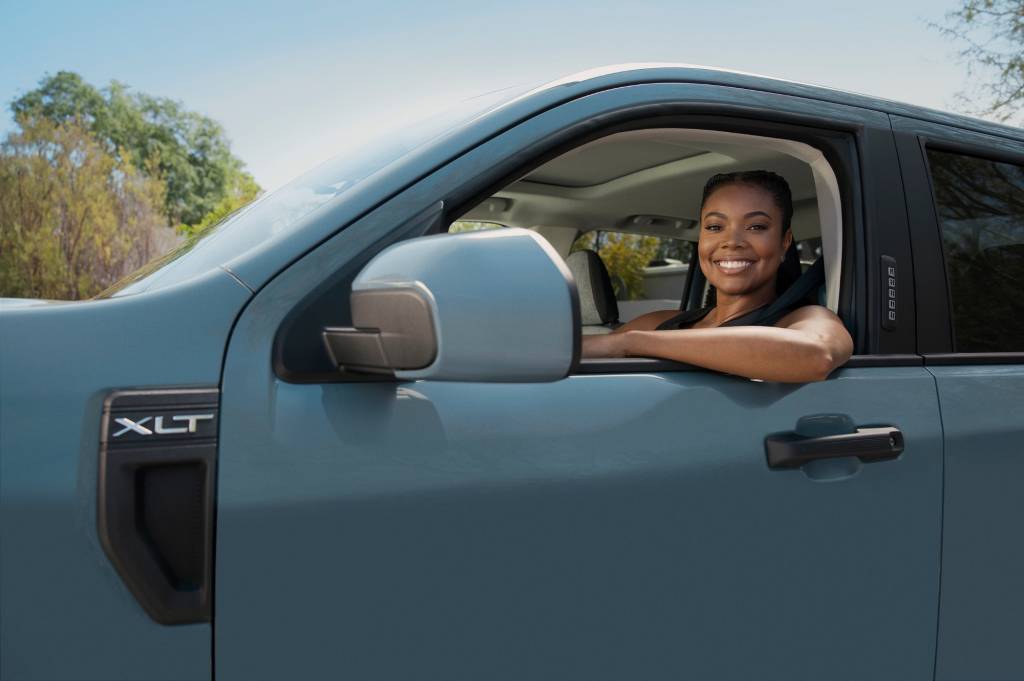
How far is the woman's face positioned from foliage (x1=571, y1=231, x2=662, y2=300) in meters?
1.30

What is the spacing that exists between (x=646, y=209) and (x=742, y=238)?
1273 millimetres

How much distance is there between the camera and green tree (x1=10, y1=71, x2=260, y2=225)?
184 feet

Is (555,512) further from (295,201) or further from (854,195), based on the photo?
(854,195)

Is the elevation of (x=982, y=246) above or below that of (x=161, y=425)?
above

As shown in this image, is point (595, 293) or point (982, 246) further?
point (595, 293)

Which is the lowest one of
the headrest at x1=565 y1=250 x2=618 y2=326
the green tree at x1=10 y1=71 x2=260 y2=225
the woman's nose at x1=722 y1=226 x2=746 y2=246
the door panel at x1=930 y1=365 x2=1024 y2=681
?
the door panel at x1=930 y1=365 x2=1024 y2=681

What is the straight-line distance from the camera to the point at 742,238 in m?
2.20

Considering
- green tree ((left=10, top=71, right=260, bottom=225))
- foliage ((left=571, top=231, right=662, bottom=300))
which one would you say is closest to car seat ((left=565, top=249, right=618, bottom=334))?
foliage ((left=571, top=231, right=662, bottom=300))

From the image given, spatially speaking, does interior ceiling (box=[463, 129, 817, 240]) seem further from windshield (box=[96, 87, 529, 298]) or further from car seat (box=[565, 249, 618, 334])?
windshield (box=[96, 87, 529, 298])

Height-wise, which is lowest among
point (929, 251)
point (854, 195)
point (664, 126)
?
point (929, 251)

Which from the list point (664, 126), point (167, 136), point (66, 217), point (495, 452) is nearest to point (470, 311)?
point (495, 452)

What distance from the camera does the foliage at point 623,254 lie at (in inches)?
148

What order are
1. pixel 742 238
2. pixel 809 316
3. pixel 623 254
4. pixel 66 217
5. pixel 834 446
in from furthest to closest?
1. pixel 66 217
2. pixel 623 254
3. pixel 742 238
4. pixel 809 316
5. pixel 834 446

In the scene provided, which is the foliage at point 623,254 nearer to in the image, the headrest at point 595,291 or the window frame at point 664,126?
the headrest at point 595,291
